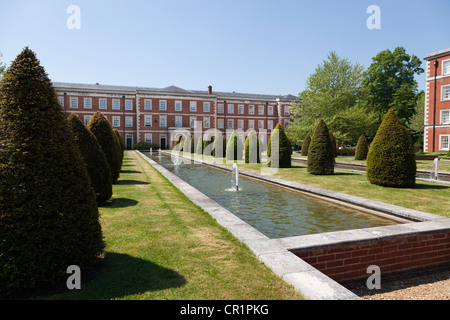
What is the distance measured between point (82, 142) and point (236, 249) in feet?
16.7

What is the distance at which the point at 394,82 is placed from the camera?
40500 millimetres

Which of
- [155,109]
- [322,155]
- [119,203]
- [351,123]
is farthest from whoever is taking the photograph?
[155,109]

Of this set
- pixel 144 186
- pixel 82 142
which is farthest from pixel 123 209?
pixel 144 186

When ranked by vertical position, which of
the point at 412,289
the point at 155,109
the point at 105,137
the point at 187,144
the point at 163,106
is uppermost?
the point at 163,106

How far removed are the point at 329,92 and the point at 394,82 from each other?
15.6m

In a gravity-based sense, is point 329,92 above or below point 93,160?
above

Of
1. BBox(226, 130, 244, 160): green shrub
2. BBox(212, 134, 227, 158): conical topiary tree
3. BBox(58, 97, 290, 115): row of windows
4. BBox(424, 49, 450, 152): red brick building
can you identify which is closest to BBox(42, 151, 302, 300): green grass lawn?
BBox(226, 130, 244, 160): green shrub

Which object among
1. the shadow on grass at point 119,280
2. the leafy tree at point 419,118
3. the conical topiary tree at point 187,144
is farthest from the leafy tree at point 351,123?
the shadow on grass at point 119,280

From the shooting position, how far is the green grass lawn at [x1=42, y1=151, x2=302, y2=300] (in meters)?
3.13

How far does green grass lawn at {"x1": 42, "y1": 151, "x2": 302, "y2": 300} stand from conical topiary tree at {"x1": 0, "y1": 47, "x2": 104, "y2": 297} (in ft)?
1.46

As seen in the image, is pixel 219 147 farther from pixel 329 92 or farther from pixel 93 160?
pixel 93 160

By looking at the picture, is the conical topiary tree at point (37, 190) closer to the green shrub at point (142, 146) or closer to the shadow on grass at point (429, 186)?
the shadow on grass at point (429, 186)

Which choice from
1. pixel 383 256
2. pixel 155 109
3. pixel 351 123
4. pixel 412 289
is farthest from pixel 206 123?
pixel 412 289
